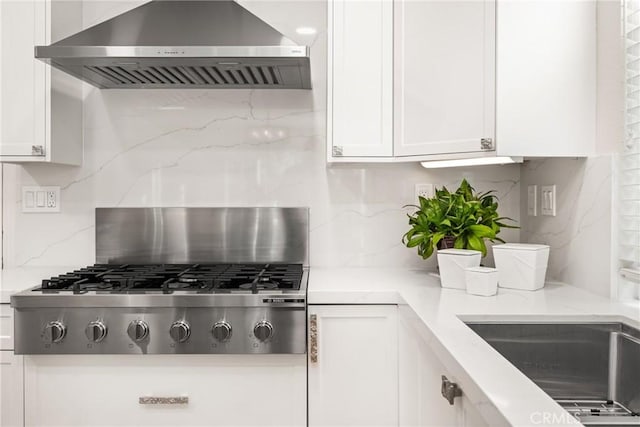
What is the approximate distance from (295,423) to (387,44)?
58.2 inches

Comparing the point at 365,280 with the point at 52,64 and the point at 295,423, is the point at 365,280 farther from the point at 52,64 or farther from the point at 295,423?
Result: the point at 52,64

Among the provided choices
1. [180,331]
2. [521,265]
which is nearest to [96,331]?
[180,331]

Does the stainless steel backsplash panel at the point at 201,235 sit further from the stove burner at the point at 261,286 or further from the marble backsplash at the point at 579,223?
the marble backsplash at the point at 579,223

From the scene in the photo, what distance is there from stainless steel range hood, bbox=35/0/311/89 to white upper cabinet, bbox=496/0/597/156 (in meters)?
0.72

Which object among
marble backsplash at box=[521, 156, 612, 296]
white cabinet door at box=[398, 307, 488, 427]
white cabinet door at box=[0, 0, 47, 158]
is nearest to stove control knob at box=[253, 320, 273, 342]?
white cabinet door at box=[398, 307, 488, 427]

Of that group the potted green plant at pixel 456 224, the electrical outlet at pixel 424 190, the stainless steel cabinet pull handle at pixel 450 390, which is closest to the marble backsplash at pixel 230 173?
the electrical outlet at pixel 424 190

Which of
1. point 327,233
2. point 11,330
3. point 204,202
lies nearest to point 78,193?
point 204,202

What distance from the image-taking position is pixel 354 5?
6.27 feet

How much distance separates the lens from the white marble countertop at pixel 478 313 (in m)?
0.75

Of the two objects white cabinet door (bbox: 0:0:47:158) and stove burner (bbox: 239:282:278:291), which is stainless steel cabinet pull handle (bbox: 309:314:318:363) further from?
white cabinet door (bbox: 0:0:47:158)

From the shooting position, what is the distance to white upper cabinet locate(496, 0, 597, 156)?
159cm

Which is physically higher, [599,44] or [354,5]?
[354,5]

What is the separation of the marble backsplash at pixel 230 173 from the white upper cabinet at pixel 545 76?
615 mm

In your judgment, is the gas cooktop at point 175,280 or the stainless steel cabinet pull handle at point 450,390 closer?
the stainless steel cabinet pull handle at point 450,390
